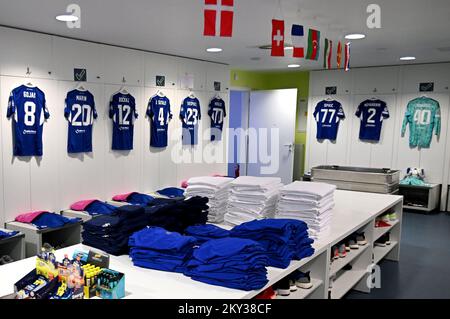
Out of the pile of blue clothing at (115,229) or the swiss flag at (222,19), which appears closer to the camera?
the pile of blue clothing at (115,229)

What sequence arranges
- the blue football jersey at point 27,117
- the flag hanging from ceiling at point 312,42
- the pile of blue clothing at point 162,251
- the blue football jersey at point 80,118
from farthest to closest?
the blue football jersey at point 80,118 < the blue football jersey at point 27,117 < the flag hanging from ceiling at point 312,42 < the pile of blue clothing at point 162,251

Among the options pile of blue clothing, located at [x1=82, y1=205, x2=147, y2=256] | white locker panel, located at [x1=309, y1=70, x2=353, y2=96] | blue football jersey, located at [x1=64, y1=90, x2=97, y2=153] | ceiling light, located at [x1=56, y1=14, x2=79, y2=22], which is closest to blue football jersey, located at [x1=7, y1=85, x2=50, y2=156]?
blue football jersey, located at [x1=64, y1=90, x2=97, y2=153]

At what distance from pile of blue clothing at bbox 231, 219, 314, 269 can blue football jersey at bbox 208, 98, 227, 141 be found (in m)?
5.16

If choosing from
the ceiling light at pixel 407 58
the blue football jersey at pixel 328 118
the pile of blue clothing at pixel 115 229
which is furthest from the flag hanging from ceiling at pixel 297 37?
the blue football jersey at pixel 328 118

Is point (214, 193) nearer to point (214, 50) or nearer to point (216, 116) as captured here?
point (214, 50)

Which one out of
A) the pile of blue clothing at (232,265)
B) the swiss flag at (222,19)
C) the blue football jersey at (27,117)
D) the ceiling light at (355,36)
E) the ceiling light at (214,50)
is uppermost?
the ceiling light at (355,36)

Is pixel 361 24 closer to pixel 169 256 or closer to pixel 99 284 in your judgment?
pixel 169 256

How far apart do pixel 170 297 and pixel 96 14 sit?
3.11m

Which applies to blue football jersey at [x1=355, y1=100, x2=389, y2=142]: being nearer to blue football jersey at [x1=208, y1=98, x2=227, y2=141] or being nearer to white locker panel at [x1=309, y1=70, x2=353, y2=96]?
white locker panel at [x1=309, y1=70, x2=353, y2=96]

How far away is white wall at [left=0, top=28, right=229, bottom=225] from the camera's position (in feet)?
15.4

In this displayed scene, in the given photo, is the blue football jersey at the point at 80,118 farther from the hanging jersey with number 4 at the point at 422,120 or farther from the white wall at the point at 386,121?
the hanging jersey with number 4 at the point at 422,120

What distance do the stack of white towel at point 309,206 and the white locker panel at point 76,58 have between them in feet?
11.2

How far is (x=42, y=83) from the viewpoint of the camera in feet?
16.2

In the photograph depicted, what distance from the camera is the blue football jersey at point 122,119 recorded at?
19.0 feet
